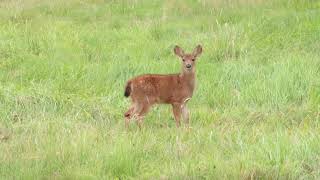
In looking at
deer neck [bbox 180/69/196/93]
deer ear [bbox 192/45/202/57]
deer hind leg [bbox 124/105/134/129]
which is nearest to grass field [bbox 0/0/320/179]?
deer hind leg [bbox 124/105/134/129]

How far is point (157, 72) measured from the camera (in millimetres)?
12148

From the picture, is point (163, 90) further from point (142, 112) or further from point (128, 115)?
point (128, 115)

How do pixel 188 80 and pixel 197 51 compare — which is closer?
pixel 188 80

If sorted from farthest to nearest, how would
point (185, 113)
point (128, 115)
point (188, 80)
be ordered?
point (188, 80) → point (128, 115) → point (185, 113)

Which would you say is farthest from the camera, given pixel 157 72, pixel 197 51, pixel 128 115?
pixel 157 72

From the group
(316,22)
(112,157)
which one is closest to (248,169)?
(112,157)

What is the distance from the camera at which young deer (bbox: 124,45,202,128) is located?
988 centimetres

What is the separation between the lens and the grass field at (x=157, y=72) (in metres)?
7.67

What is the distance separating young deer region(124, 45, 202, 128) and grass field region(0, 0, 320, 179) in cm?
20

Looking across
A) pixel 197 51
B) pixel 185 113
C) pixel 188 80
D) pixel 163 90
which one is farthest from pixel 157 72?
pixel 185 113

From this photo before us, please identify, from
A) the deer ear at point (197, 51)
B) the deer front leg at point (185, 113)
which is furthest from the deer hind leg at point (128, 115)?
the deer ear at point (197, 51)

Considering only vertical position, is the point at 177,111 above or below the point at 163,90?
below

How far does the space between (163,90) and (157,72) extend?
2037 millimetres

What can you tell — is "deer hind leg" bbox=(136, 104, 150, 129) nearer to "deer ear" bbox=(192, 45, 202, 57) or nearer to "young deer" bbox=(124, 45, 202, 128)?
"young deer" bbox=(124, 45, 202, 128)
